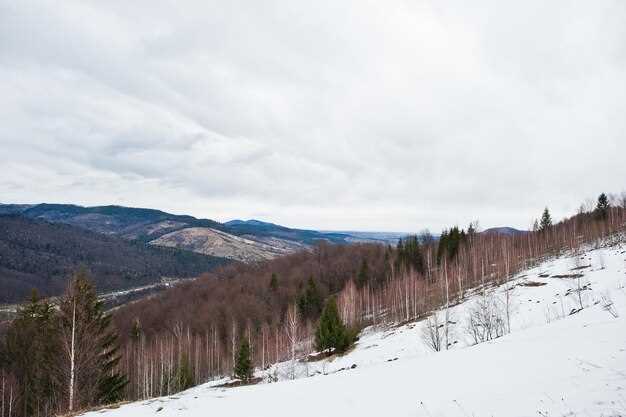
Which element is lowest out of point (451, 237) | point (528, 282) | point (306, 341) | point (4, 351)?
point (306, 341)

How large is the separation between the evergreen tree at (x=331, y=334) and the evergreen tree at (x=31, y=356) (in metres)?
30.6

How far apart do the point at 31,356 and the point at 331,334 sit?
117 feet

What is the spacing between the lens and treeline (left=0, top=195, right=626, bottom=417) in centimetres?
6016

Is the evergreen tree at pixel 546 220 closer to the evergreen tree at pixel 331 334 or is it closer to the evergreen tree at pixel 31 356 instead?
the evergreen tree at pixel 331 334

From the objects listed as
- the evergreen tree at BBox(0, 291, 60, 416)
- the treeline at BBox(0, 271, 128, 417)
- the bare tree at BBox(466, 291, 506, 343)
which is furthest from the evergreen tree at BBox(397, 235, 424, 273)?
the treeline at BBox(0, 271, 128, 417)

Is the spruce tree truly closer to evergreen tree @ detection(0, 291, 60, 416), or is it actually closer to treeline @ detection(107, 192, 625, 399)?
treeline @ detection(107, 192, 625, 399)

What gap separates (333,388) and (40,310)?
133 feet

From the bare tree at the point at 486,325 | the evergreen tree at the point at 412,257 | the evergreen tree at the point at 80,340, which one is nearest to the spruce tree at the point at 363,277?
the evergreen tree at the point at 412,257

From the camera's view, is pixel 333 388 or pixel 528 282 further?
pixel 528 282

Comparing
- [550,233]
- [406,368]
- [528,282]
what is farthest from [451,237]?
[406,368]

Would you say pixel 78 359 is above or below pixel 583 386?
below

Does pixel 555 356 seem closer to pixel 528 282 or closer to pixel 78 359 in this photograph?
pixel 78 359

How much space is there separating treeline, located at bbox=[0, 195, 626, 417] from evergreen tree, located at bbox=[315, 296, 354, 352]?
14 centimetres

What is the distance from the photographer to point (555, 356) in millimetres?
15680
